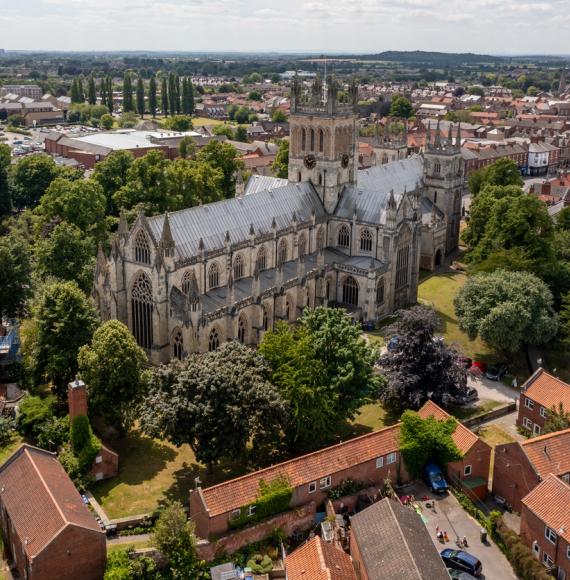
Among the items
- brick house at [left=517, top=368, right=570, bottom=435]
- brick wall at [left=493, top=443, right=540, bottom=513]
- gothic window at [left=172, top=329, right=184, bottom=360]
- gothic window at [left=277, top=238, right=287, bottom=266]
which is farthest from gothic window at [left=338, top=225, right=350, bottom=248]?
brick wall at [left=493, top=443, right=540, bottom=513]

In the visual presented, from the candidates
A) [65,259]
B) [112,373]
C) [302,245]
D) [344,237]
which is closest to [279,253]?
[302,245]

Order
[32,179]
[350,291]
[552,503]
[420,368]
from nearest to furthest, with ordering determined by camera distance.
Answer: [552,503]
[420,368]
[350,291]
[32,179]

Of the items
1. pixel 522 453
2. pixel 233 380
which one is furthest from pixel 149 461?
pixel 522 453

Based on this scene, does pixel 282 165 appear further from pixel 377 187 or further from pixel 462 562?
pixel 462 562

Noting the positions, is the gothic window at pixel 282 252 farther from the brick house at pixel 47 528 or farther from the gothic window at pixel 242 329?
the brick house at pixel 47 528

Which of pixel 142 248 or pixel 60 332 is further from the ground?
pixel 142 248

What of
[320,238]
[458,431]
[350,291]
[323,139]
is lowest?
[458,431]

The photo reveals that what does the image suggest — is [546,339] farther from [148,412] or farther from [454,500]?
[148,412]
